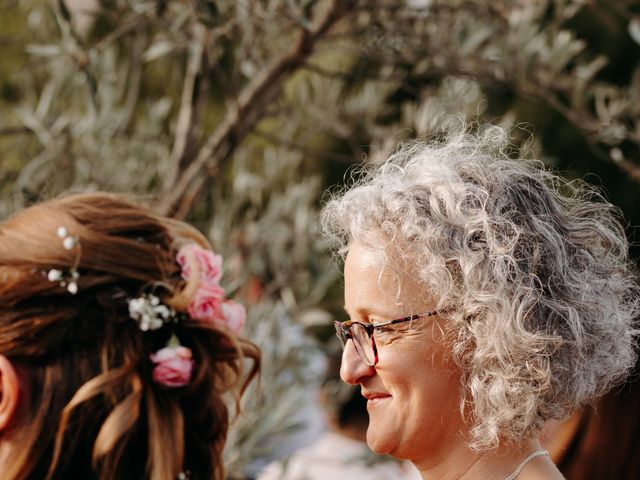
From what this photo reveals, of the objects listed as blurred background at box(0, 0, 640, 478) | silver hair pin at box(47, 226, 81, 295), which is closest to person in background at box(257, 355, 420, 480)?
blurred background at box(0, 0, 640, 478)

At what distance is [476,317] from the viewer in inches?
63.3

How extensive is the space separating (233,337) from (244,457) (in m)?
1.36

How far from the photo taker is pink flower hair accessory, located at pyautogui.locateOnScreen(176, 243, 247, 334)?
1996mm

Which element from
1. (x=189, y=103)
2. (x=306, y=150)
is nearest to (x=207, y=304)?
(x=189, y=103)

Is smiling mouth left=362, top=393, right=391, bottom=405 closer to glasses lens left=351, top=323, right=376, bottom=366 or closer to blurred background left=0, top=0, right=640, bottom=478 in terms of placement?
glasses lens left=351, top=323, right=376, bottom=366

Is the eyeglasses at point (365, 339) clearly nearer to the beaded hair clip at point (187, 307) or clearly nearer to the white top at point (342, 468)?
the beaded hair clip at point (187, 307)

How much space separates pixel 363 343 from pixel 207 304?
475 millimetres

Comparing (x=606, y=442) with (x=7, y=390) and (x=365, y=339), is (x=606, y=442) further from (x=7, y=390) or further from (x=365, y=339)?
(x=7, y=390)

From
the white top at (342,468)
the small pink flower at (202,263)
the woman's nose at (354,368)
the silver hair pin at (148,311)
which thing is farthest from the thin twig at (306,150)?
the woman's nose at (354,368)

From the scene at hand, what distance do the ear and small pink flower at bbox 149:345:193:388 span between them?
0.92 ft

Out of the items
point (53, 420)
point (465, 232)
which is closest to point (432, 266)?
point (465, 232)

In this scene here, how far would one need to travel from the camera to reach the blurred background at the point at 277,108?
269 centimetres

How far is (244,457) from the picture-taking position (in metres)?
3.29

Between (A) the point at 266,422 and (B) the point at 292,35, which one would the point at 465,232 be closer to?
(A) the point at 266,422
